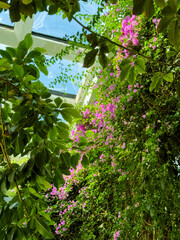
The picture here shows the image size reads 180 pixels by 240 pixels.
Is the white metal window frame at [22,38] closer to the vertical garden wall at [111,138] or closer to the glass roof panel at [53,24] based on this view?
the glass roof panel at [53,24]

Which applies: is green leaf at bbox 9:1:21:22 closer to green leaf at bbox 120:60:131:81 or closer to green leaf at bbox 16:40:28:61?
green leaf at bbox 16:40:28:61

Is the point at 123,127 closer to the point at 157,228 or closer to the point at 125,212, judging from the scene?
the point at 125,212

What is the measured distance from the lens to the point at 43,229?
2.32ft

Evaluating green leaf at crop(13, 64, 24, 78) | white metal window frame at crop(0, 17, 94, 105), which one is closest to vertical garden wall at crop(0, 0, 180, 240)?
green leaf at crop(13, 64, 24, 78)

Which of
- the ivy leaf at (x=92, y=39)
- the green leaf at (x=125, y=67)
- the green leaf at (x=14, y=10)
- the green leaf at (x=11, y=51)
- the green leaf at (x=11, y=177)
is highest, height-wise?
the green leaf at (x=14, y=10)

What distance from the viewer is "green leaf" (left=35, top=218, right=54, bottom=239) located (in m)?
0.70

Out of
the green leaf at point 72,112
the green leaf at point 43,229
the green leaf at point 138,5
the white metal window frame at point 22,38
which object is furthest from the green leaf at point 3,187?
the white metal window frame at point 22,38

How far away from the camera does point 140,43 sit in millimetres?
2191

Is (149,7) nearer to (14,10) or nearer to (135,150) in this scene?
(14,10)

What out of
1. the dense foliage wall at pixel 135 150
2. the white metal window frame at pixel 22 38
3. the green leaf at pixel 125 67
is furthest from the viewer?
the white metal window frame at pixel 22 38

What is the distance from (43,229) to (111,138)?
149 cm

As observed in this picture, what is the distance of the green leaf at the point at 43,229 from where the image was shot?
699 mm

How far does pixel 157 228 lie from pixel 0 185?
115 cm

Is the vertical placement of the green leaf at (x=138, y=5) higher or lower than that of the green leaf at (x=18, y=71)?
higher
